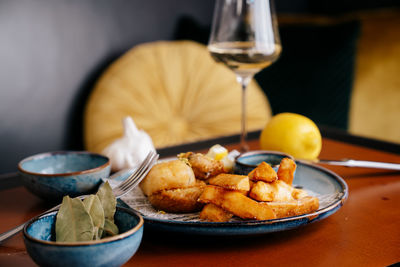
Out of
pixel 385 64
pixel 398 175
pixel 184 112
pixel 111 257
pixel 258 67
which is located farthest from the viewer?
pixel 385 64

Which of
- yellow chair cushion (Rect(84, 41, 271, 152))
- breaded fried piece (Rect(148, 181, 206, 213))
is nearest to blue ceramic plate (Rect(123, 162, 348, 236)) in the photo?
breaded fried piece (Rect(148, 181, 206, 213))

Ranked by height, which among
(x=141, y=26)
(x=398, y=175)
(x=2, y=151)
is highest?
(x=141, y=26)

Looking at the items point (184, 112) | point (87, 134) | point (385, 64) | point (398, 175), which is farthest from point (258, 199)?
point (385, 64)

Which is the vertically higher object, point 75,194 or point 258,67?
point 258,67

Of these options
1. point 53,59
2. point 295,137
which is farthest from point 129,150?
point 53,59

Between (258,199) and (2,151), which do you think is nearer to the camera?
(258,199)

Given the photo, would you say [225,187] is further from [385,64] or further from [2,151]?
[385,64]

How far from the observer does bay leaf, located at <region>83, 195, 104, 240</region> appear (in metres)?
0.48

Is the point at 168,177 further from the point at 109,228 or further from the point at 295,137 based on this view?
the point at 295,137

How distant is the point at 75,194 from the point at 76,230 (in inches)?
10.5

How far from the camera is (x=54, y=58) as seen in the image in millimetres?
1800

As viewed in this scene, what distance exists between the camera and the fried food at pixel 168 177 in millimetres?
669

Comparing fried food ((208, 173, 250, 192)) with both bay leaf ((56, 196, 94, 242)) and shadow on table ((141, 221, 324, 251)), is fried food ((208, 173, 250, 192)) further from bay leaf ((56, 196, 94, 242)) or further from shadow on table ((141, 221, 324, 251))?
bay leaf ((56, 196, 94, 242))

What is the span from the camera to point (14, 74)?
169 cm
